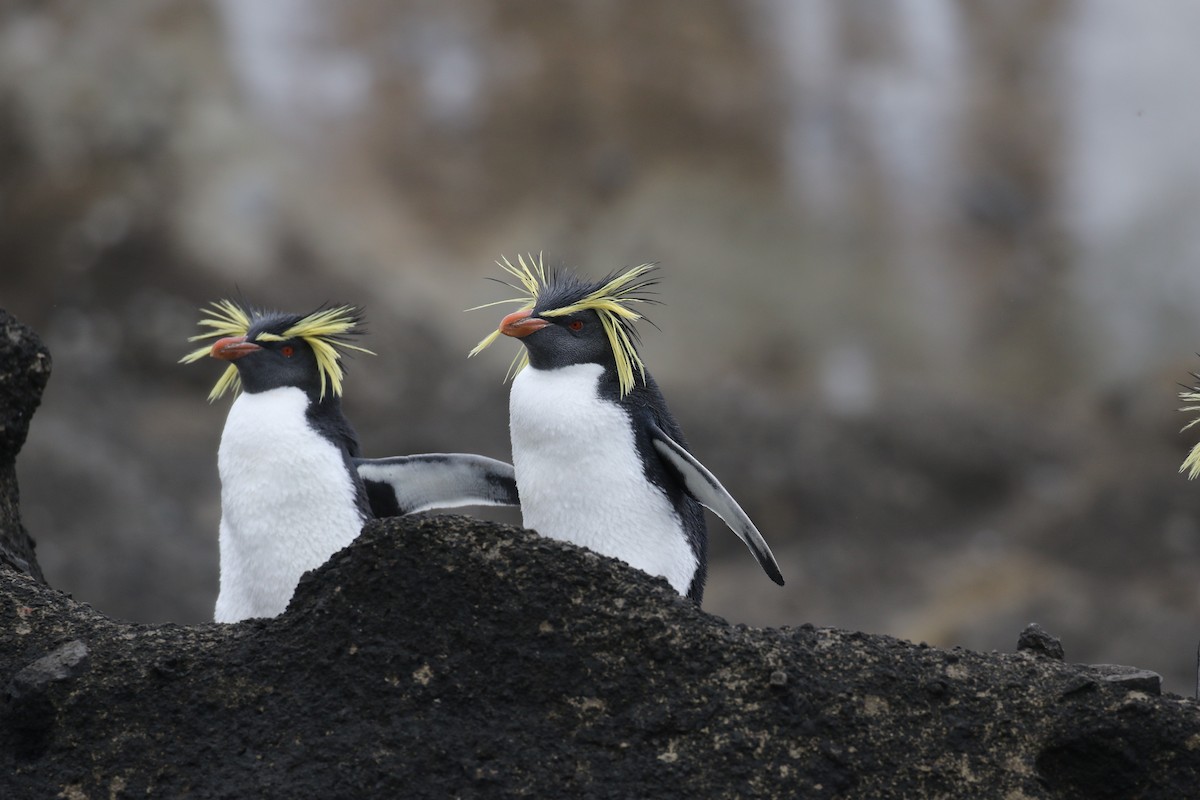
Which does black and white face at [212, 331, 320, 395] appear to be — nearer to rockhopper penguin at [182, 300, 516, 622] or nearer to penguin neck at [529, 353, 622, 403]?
rockhopper penguin at [182, 300, 516, 622]

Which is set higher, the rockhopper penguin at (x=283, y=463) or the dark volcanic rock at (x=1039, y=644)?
the rockhopper penguin at (x=283, y=463)

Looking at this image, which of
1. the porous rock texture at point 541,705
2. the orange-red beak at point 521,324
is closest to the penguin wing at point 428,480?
the orange-red beak at point 521,324

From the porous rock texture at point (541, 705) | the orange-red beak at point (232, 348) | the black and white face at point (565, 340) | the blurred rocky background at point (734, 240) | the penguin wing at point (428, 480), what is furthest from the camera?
the blurred rocky background at point (734, 240)

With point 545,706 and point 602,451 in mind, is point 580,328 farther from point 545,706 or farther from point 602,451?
point 545,706

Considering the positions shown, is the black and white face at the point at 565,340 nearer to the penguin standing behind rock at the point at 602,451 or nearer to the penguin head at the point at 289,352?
the penguin standing behind rock at the point at 602,451

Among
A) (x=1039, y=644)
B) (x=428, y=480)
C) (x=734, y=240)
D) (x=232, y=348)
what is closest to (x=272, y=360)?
(x=232, y=348)

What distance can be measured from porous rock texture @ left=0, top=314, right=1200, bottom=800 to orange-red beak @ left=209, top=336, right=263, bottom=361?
4.41 feet

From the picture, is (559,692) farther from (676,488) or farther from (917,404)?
(917,404)

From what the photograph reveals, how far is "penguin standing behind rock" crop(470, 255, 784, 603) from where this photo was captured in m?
3.73

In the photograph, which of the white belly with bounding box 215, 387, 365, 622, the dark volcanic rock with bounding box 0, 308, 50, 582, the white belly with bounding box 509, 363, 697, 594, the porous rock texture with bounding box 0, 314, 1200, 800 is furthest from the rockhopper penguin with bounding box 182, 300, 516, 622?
the porous rock texture with bounding box 0, 314, 1200, 800

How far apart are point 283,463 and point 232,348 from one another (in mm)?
362

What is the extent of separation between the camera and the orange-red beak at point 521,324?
3.77 m

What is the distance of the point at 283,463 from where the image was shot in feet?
12.8

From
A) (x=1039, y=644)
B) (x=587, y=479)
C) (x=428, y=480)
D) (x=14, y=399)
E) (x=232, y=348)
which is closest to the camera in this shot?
(x=1039, y=644)
